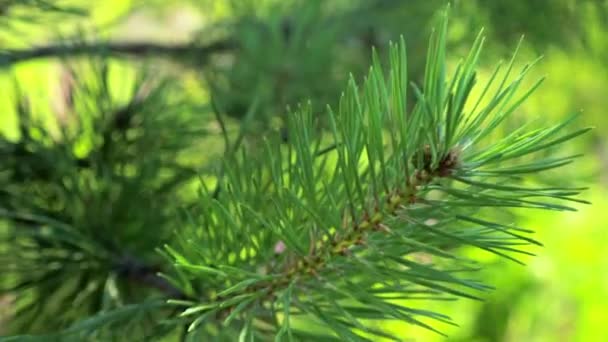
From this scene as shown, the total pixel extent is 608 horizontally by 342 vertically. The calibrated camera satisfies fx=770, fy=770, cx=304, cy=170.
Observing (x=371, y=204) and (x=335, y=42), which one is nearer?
(x=371, y=204)

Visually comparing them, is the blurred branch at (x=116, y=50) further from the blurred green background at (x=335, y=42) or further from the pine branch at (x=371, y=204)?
the pine branch at (x=371, y=204)

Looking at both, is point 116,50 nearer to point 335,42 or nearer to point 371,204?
point 335,42

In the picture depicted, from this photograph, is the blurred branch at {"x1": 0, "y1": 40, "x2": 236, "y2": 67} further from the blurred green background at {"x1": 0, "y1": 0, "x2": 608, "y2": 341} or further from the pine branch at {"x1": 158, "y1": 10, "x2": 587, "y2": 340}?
the pine branch at {"x1": 158, "y1": 10, "x2": 587, "y2": 340}

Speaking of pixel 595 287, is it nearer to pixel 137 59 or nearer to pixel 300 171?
pixel 137 59

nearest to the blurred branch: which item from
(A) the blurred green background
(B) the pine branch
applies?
(A) the blurred green background

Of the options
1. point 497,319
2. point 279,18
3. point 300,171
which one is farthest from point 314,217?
point 497,319

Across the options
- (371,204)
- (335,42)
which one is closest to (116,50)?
(335,42)

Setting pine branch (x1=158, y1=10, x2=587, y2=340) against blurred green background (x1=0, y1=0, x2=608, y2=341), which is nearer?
pine branch (x1=158, y1=10, x2=587, y2=340)

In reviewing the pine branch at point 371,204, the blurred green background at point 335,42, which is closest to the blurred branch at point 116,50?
the blurred green background at point 335,42
